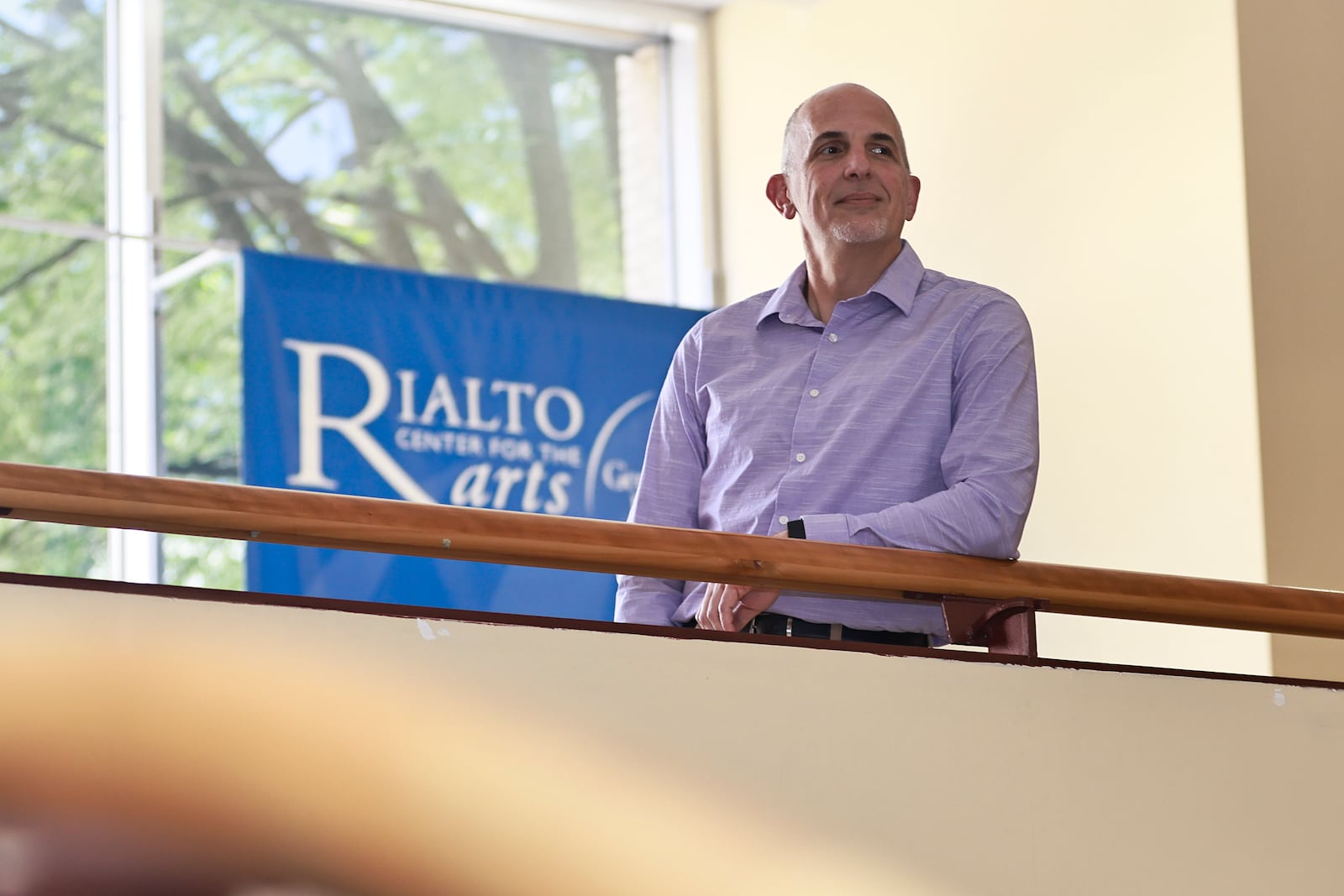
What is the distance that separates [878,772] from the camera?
5.91 ft

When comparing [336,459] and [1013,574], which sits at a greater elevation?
[336,459]

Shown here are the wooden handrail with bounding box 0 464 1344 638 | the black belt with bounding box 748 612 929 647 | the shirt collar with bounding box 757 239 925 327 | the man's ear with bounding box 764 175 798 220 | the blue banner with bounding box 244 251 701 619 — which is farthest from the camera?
the blue banner with bounding box 244 251 701 619

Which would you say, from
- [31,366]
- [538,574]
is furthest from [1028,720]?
[31,366]

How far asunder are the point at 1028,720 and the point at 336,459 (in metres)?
2.88

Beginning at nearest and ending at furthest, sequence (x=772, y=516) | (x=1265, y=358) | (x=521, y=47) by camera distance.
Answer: (x=772, y=516) → (x=1265, y=358) → (x=521, y=47)

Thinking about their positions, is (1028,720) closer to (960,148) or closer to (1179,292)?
(1179,292)

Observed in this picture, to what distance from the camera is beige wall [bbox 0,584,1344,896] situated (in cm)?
158

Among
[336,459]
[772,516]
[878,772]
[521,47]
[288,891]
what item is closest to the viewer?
[288,891]

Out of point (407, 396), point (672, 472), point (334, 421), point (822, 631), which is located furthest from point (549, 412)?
point (822, 631)

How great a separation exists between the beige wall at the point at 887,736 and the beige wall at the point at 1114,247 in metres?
1.75

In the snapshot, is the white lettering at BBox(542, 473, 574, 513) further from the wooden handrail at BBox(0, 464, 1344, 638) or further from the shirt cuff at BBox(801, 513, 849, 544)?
the wooden handrail at BBox(0, 464, 1344, 638)

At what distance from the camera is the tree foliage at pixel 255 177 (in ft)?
16.1

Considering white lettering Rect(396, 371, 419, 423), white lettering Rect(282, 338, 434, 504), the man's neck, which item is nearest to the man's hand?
the man's neck

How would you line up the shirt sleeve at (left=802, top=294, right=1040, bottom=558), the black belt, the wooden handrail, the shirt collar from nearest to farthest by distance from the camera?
the wooden handrail
the shirt sleeve at (left=802, top=294, right=1040, bottom=558)
the black belt
the shirt collar
